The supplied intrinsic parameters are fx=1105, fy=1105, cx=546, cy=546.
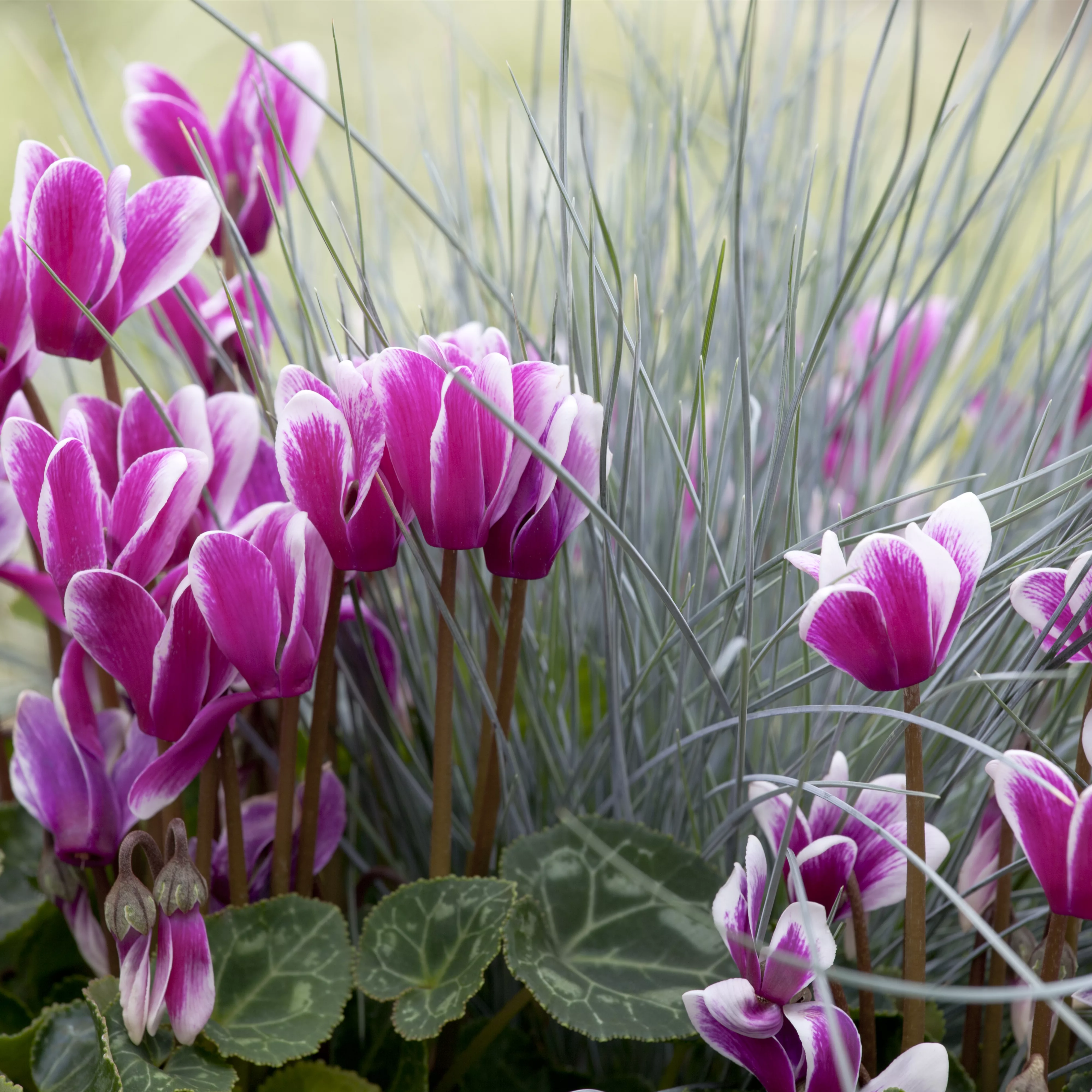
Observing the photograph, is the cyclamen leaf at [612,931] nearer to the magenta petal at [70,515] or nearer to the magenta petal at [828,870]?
the magenta petal at [828,870]

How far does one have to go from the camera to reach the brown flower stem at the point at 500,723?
1.27 ft

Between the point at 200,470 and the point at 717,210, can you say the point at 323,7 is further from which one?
the point at 200,470

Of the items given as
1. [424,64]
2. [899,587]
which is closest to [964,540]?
[899,587]

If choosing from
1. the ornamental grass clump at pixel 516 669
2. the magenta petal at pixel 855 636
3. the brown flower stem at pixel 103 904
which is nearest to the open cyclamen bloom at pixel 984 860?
the ornamental grass clump at pixel 516 669

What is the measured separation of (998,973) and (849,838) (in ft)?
0.32

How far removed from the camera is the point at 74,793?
16.0 inches

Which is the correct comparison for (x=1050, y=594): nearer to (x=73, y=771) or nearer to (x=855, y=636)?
(x=855, y=636)

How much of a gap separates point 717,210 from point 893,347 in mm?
131

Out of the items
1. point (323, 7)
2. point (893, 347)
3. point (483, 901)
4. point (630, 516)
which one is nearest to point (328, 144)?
point (323, 7)

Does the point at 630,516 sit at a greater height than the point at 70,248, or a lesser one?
lesser

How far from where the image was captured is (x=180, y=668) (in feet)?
1.15

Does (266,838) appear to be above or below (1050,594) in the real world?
below

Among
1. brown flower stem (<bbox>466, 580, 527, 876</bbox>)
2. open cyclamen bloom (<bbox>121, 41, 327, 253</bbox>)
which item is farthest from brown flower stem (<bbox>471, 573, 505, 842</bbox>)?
open cyclamen bloom (<bbox>121, 41, 327, 253</bbox>)

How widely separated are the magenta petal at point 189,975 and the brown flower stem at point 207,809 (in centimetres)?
3
